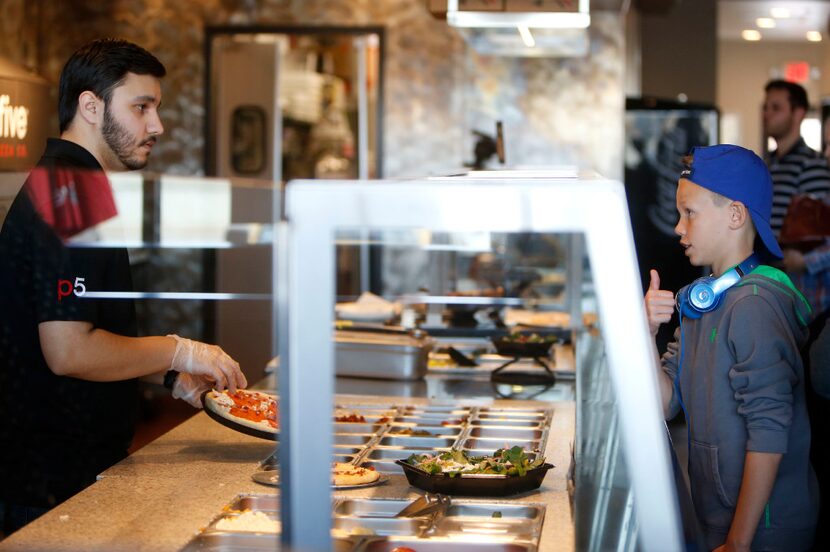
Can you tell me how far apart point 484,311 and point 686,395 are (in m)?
2.38

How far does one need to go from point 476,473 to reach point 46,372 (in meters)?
0.99

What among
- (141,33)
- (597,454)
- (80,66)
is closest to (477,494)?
(597,454)

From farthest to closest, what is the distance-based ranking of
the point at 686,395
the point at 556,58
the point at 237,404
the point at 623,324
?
the point at 556,58, the point at 237,404, the point at 686,395, the point at 623,324

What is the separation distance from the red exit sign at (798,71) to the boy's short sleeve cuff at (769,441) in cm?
1438

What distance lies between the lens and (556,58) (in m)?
7.45

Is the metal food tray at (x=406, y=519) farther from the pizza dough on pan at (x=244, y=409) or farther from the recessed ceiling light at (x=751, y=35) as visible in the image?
the recessed ceiling light at (x=751, y=35)

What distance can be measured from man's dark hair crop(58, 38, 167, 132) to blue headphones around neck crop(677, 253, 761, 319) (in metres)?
1.37

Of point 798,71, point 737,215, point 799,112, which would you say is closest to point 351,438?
point 737,215

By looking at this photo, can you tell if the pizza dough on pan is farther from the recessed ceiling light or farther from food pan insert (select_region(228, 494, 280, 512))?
the recessed ceiling light

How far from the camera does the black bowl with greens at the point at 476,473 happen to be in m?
2.11

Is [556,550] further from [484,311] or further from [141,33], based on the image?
[141,33]

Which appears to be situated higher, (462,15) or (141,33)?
(141,33)

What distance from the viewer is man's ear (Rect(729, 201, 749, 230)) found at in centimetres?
225

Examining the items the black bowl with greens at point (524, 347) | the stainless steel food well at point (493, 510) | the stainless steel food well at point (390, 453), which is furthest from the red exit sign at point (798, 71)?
the stainless steel food well at point (493, 510)
